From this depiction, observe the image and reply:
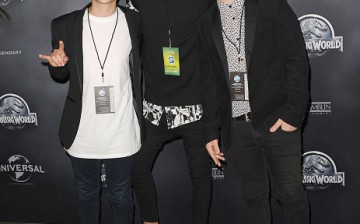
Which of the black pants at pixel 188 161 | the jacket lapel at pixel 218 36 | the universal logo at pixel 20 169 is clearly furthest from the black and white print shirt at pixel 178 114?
the universal logo at pixel 20 169

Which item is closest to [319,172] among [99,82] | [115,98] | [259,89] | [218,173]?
[218,173]

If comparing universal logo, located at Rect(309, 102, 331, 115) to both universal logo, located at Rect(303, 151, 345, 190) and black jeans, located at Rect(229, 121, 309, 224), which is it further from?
black jeans, located at Rect(229, 121, 309, 224)

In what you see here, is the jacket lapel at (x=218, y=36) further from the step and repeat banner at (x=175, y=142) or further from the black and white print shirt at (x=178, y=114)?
the step and repeat banner at (x=175, y=142)

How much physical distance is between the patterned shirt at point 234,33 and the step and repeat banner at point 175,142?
712mm

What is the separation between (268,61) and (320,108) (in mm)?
868

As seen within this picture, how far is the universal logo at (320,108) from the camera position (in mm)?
2973

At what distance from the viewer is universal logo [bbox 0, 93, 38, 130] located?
135 inches

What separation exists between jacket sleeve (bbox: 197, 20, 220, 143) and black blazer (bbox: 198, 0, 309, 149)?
0.03 m

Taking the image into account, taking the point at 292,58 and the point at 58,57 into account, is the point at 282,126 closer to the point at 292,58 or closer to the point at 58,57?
the point at 292,58

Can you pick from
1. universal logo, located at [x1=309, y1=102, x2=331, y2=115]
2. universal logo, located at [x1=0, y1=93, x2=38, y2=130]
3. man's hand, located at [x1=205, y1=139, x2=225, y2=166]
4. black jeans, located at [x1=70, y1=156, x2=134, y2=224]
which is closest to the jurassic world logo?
universal logo, located at [x1=0, y1=93, x2=38, y2=130]

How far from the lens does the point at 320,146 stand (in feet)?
10.0

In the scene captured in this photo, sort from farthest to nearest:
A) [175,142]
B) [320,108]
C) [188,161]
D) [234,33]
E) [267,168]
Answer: [175,142], [320,108], [188,161], [267,168], [234,33]

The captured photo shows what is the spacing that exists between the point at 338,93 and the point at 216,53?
101 centimetres

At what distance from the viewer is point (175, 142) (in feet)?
10.8
